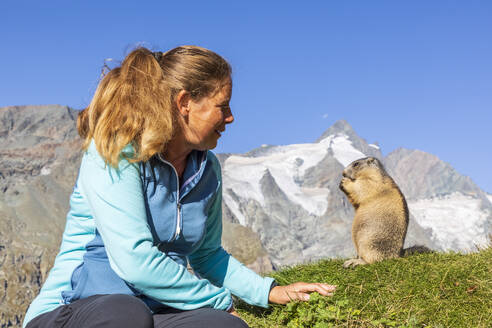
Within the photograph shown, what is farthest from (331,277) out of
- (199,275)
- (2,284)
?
(2,284)

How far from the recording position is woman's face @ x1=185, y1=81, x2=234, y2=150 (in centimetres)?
381

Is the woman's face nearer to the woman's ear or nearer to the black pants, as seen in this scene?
the woman's ear

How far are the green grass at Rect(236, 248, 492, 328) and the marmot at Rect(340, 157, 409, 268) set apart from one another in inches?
15.7

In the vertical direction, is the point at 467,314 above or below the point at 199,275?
below

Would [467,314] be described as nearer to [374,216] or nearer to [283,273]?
[374,216]

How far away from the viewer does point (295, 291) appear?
4992 millimetres

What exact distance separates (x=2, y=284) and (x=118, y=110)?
17830 cm

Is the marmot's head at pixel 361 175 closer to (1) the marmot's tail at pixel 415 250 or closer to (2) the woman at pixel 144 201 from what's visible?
(1) the marmot's tail at pixel 415 250

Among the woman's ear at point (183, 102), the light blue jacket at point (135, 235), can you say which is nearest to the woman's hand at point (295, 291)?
the light blue jacket at point (135, 235)

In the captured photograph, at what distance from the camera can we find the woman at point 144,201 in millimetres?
3289

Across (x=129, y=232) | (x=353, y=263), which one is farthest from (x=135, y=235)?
(x=353, y=263)

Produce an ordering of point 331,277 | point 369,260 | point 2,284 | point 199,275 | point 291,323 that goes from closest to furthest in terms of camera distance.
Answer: point 199,275 < point 291,323 < point 331,277 < point 369,260 < point 2,284

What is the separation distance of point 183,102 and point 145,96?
34cm

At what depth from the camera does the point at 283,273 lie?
7.15 meters
